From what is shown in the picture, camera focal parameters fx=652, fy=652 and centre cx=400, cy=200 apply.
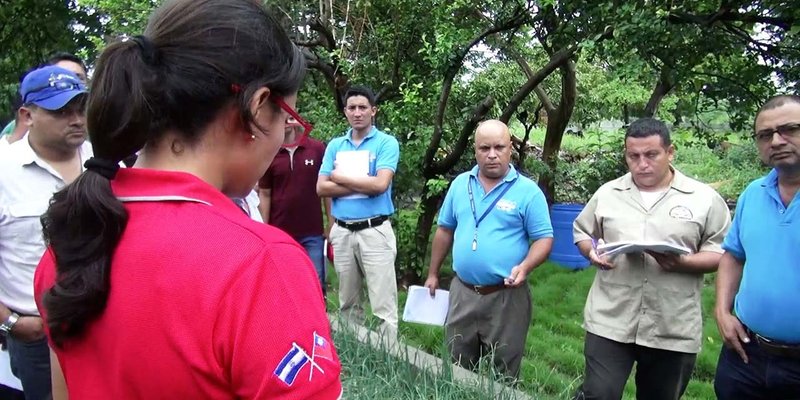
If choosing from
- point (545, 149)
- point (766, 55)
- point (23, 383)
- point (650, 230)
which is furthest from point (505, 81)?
point (23, 383)

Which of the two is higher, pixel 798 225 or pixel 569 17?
pixel 569 17

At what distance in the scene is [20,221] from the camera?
2809mm

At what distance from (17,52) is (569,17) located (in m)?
12.0

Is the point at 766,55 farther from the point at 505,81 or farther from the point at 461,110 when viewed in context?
the point at 505,81

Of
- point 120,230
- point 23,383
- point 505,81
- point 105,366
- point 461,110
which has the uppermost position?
point 505,81

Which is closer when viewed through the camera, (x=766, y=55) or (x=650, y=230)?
(x=650, y=230)

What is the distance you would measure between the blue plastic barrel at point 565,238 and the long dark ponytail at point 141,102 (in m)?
7.63

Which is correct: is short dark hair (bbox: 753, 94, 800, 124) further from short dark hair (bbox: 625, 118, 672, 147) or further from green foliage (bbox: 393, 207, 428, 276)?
green foliage (bbox: 393, 207, 428, 276)

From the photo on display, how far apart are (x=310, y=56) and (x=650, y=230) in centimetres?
482

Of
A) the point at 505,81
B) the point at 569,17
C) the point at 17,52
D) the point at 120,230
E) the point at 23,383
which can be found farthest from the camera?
the point at 17,52

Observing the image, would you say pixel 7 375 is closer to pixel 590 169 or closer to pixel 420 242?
pixel 420 242

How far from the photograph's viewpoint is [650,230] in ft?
12.2

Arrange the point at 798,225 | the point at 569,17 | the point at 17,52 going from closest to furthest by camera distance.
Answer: the point at 798,225, the point at 569,17, the point at 17,52

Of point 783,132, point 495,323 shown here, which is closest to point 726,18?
point 783,132
